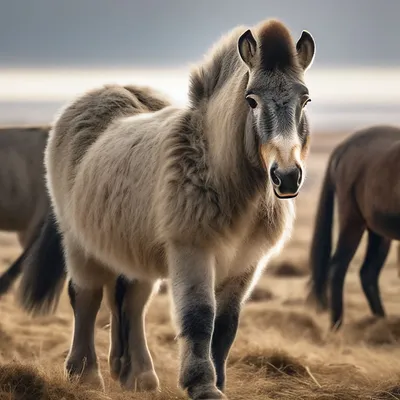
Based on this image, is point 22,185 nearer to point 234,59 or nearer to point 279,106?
point 234,59

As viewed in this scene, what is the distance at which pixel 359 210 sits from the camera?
9820 millimetres

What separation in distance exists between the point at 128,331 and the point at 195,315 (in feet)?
5.69

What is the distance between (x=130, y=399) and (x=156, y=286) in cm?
152

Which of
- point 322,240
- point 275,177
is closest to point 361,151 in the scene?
point 322,240

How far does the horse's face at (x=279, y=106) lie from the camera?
4.44 meters

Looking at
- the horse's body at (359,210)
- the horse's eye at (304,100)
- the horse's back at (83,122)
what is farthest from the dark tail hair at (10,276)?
the horse's eye at (304,100)

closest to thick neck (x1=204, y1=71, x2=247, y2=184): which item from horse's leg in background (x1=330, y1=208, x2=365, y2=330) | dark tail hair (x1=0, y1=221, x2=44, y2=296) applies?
dark tail hair (x1=0, y1=221, x2=44, y2=296)

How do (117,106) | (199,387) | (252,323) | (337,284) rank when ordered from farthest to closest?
(337,284), (252,323), (117,106), (199,387)

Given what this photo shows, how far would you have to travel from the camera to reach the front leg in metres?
4.84

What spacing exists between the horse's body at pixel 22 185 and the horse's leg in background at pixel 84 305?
227 centimetres

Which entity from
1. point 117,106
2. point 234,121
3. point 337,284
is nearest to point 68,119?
point 117,106

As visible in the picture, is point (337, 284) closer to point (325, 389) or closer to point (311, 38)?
point (325, 389)

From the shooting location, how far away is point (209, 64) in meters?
5.33

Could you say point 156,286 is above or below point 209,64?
below
